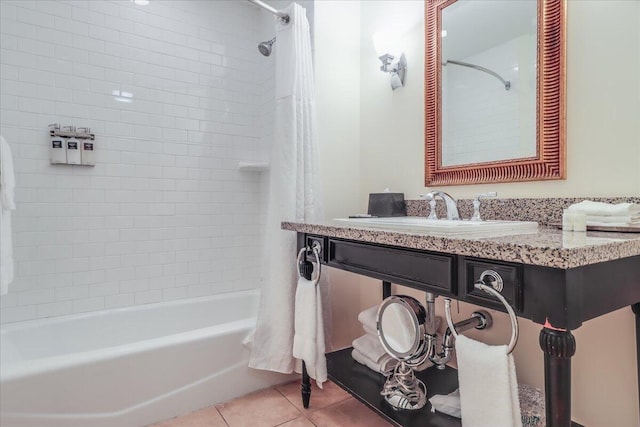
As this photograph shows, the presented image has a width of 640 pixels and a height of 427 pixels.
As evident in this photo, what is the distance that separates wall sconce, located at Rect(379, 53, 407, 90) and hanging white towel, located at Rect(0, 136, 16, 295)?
1889 millimetres

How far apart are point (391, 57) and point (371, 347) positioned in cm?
149

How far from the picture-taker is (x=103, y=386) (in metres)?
1.53

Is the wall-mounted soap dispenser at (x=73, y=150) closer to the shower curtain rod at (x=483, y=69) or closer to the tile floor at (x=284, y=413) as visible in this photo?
the tile floor at (x=284, y=413)

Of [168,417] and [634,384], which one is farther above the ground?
[634,384]

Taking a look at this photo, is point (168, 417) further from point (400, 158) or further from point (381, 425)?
point (400, 158)

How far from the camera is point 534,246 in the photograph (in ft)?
2.45

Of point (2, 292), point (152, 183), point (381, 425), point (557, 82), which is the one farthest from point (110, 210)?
point (557, 82)

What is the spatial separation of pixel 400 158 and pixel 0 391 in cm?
199

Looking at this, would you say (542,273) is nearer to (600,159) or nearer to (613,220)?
(613,220)

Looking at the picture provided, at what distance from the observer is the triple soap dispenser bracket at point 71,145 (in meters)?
2.03

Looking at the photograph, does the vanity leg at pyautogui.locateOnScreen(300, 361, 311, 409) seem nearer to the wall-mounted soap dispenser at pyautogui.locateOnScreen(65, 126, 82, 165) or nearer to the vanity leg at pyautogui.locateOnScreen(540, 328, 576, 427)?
the vanity leg at pyautogui.locateOnScreen(540, 328, 576, 427)

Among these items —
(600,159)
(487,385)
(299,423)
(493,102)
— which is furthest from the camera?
(299,423)

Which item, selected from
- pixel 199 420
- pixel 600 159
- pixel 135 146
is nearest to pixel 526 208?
pixel 600 159

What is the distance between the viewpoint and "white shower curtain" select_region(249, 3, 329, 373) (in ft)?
6.00
